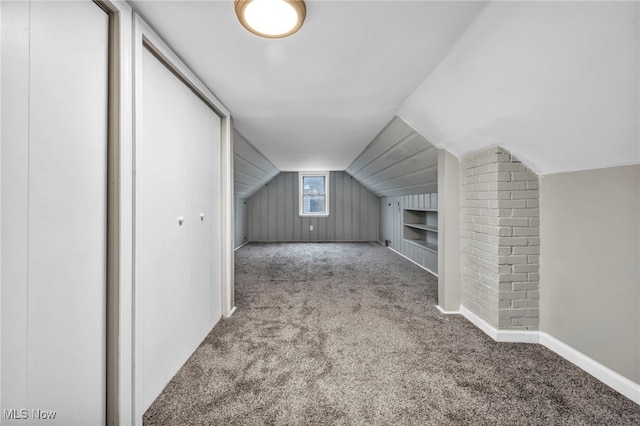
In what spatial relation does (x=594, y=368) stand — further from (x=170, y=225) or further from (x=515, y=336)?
(x=170, y=225)

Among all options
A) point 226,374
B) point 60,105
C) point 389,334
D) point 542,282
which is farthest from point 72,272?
point 542,282

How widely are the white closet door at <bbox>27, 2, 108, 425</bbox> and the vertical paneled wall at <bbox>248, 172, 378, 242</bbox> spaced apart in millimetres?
5660

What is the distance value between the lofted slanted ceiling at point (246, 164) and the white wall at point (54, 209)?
6.34 ft

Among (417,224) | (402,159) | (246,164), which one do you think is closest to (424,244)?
(417,224)

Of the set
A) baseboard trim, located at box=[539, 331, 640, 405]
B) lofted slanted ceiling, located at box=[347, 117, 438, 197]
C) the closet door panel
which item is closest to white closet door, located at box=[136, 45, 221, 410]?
the closet door panel

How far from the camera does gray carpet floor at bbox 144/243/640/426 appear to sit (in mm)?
1175

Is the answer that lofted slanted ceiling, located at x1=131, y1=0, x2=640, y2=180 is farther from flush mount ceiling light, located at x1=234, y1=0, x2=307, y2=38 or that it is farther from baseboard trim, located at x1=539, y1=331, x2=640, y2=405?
baseboard trim, located at x1=539, y1=331, x2=640, y2=405

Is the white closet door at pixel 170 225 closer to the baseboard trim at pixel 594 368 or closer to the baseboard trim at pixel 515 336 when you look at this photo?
the baseboard trim at pixel 515 336

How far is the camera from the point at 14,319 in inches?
27.5

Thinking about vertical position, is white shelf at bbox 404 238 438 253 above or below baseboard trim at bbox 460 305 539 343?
above

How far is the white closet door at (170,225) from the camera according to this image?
121 centimetres

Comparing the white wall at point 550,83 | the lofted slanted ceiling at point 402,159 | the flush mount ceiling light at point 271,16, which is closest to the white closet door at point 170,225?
the flush mount ceiling light at point 271,16

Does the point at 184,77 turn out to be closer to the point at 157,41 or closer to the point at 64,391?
the point at 157,41

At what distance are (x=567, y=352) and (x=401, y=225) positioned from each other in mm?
3489
